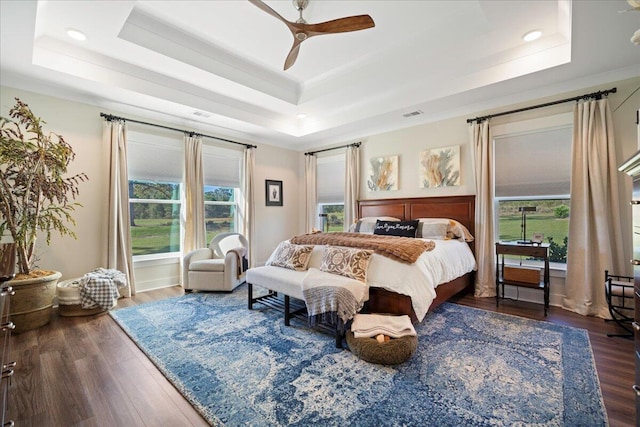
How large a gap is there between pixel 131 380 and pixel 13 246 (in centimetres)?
134

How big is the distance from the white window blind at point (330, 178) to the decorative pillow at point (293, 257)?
2.71m

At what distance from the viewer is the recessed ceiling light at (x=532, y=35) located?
297 cm

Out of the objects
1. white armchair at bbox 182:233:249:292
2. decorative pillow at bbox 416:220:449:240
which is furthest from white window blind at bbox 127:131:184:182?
decorative pillow at bbox 416:220:449:240

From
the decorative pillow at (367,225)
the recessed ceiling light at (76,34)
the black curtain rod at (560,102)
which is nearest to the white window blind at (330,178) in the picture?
the decorative pillow at (367,225)

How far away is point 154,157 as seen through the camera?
4547 mm

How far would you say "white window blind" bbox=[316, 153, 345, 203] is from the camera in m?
5.98

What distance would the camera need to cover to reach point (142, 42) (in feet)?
10.2

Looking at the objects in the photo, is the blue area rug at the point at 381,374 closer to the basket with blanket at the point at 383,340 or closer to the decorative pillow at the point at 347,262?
the basket with blanket at the point at 383,340

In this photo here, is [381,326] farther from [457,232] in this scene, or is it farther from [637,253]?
[457,232]

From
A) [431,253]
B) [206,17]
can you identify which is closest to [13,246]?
[206,17]

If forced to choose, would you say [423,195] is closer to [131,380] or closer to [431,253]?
[431,253]

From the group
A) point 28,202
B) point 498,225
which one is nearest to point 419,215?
point 498,225

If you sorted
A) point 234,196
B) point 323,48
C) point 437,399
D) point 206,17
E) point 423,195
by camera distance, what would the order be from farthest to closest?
1. point 234,196
2. point 423,195
3. point 323,48
4. point 206,17
5. point 437,399

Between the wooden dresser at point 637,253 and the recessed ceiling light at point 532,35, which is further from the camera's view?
the recessed ceiling light at point 532,35
